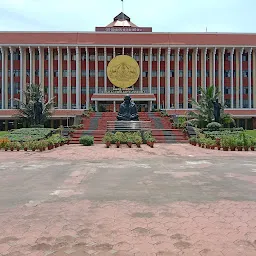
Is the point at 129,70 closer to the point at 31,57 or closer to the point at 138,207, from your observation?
the point at 31,57

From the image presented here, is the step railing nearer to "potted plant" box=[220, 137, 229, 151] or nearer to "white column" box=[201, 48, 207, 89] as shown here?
"potted plant" box=[220, 137, 229, 151]

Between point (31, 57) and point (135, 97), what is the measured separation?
57.9ft

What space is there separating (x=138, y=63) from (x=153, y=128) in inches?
865

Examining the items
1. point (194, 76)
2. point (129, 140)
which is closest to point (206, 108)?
point (129, 140)

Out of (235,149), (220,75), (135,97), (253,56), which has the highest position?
(253,56)

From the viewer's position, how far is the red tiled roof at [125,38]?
153 ft

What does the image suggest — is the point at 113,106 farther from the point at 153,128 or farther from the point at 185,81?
the point at 153,128

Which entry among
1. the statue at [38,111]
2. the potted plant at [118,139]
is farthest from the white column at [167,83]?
the potted plant at [118,139]


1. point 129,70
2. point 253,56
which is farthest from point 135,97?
point 253,56

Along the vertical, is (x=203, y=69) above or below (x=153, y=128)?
above

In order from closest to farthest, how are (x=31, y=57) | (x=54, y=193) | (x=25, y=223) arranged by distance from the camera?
(x=25, y=223) → (x=54, y=193) → (x=31, y=57)

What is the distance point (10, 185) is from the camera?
25.4ft

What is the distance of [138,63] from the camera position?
49.2 m

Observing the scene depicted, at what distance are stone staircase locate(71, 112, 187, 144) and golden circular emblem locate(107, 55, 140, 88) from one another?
9.88m
